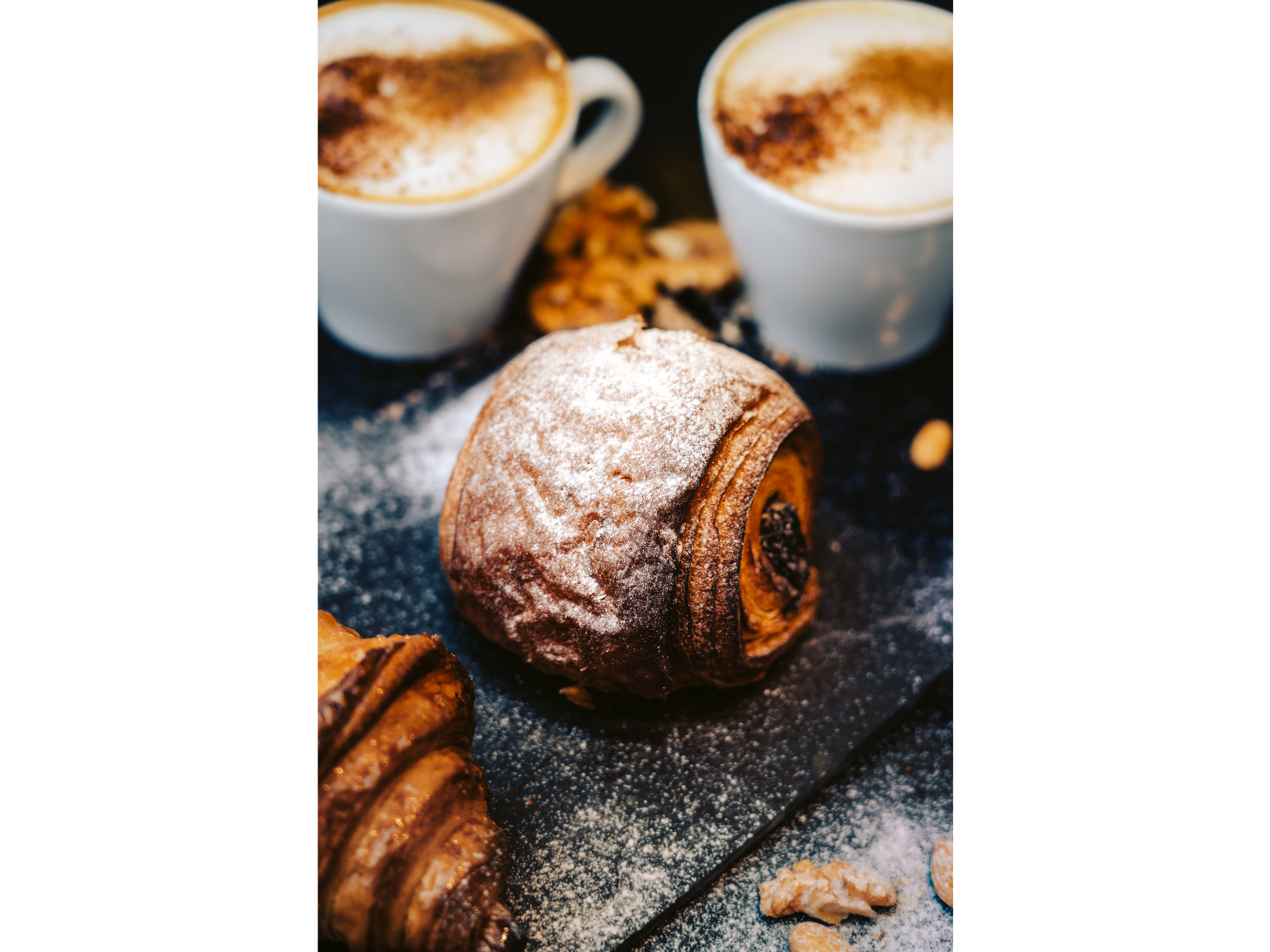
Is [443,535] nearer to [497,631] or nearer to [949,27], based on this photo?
[497,631]

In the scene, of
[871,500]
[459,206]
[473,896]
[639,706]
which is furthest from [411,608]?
[871,500]

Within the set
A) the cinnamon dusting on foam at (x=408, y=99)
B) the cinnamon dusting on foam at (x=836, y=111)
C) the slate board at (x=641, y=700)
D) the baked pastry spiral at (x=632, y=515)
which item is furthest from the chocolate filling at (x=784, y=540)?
the cinnamon dusting on foam at (x=408, y=99)

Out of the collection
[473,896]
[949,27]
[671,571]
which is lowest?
[473,896]

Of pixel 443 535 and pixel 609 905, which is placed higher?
pixel 443 535

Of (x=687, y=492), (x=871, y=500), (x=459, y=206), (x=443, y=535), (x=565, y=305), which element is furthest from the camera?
(x=565, y=305)

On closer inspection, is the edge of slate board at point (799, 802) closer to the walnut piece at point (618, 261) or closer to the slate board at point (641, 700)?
the slate board at point (641, 700)

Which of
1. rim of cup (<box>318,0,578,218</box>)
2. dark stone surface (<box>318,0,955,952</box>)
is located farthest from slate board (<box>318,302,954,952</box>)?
rim of cup (<box>318,0,578,218</box>)
